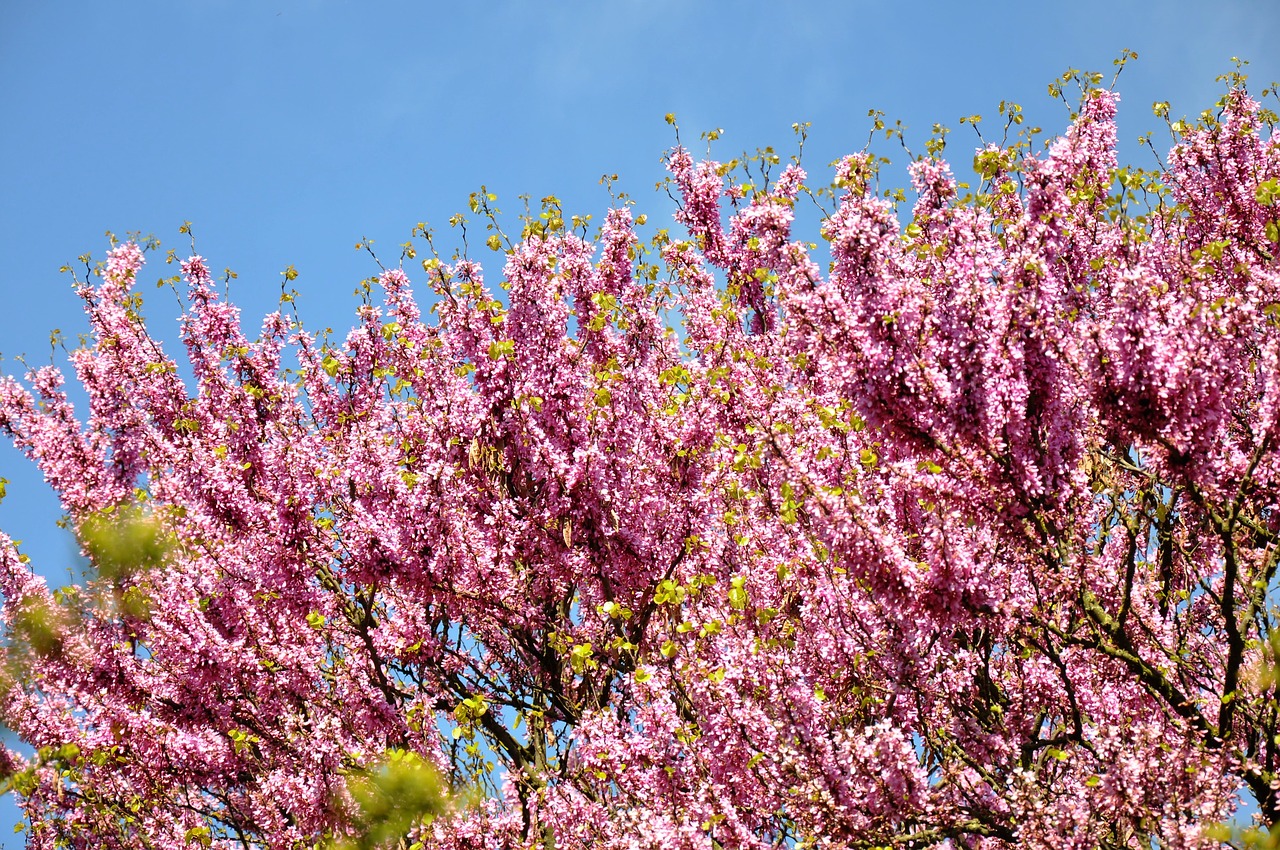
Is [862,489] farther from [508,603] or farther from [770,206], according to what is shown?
[770,206]

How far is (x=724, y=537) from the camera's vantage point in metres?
10.6

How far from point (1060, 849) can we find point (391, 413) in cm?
906

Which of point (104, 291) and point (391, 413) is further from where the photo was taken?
point (104, 291)

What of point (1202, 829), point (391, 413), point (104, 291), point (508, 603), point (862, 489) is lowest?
point (1202, 829)

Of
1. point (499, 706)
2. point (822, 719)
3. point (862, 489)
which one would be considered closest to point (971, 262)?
point (862, 489)

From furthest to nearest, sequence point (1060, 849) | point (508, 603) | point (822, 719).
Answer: point (508, 603), point (822, 719), point (1060, 849)

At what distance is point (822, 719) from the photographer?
722 centimetres

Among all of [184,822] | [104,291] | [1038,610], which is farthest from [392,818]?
[104,291]

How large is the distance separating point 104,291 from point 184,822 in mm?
7197

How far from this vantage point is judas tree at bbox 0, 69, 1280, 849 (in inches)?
246

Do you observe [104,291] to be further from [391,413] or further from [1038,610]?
[1038,610]

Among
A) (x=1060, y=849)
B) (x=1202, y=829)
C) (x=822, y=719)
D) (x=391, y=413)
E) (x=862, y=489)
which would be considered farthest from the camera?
(x=391, y=413)

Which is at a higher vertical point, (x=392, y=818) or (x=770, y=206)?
(x=770, y=206)

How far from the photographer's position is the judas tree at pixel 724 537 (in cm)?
624
